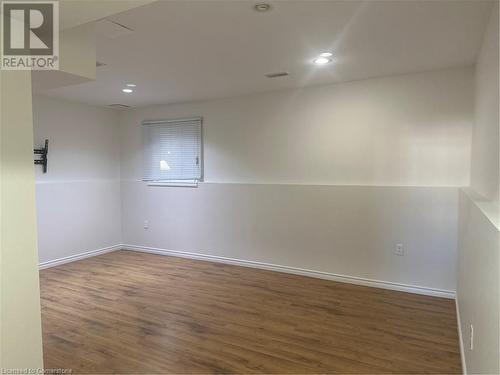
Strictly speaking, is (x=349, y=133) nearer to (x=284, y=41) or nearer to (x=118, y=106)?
(x=284, y=41)

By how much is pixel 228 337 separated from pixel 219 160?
2.78m

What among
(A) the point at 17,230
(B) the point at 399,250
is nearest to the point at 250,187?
(B) the point at 399,250

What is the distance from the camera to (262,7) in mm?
2088

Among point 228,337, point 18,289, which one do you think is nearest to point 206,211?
point 228,337

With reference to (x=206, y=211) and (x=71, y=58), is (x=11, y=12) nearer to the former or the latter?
(x=71, y=58)

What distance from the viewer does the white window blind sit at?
5.17m

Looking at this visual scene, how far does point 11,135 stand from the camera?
4.53ft

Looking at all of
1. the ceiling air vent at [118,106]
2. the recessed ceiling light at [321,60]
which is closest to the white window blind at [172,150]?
the ceiling air vent at [118,106]

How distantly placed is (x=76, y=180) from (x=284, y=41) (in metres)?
4.03

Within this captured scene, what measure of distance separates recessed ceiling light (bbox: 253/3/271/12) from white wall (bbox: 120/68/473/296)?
2187 millimetres

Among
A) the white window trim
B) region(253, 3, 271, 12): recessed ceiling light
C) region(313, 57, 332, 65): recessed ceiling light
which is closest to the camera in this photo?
region(253, 3, 271, 12): recessed ceiling light

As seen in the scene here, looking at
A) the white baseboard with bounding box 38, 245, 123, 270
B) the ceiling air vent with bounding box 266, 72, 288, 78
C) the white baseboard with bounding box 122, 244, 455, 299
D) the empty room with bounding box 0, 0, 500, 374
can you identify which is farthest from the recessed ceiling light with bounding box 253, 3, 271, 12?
the white baseboard with bounding box 38, 245, 123, 270

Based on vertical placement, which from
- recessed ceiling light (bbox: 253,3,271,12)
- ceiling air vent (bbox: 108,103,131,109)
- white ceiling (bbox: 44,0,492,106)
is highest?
ceiling air vent (bbox: 108,103,131,109)

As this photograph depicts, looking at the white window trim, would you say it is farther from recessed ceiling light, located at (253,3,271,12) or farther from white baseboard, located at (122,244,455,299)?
recessed ceiling light, located at (253,3,271,12)
